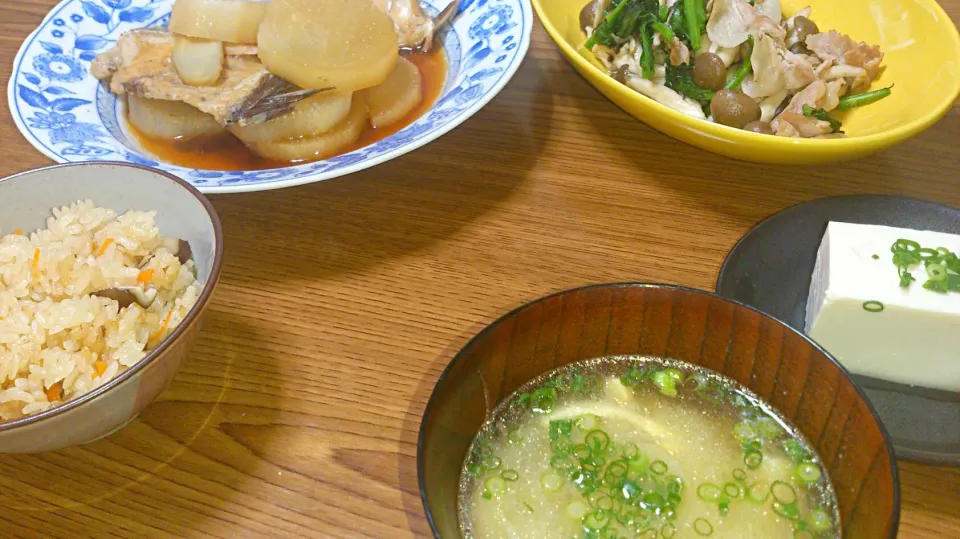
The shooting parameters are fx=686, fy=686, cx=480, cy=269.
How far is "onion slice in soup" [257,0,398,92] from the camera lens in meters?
1.52

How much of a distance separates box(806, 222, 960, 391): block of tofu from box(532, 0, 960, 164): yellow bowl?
0.26 m

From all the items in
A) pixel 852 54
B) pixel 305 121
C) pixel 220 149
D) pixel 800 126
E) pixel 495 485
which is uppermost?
pixel 852 54

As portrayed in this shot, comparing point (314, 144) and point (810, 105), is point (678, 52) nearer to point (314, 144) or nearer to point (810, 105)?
point (810, 105)

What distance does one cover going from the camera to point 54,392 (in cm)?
97

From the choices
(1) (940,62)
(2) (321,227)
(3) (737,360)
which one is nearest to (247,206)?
(2) (321,227)

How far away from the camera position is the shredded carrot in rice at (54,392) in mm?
970

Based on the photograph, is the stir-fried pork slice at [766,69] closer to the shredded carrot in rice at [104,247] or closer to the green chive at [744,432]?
the green chive at [744,432]

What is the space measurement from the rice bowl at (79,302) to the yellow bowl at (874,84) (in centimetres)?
99

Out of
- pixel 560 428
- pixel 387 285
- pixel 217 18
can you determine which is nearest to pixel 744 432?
pixel 560 428

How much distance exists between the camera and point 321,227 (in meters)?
1.50

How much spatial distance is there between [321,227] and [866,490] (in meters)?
1.11

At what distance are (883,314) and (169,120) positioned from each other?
1.61 m

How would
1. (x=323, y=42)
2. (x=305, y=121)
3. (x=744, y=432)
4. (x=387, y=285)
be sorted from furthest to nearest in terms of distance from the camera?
1. (x=305, y=121)
2. (x=323, y=42)
3. (x=387, y=285)
4. (x=744, y=432)

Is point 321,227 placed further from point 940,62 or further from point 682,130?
point 940,62
